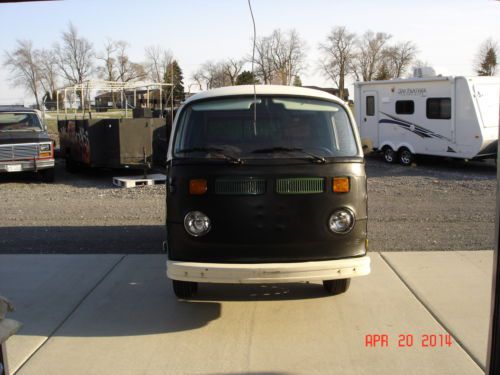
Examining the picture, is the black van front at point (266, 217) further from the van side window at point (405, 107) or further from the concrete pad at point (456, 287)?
the van side window at point (405, 107)

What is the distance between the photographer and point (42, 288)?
5402 mm

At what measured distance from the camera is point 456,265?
5992 millimetres

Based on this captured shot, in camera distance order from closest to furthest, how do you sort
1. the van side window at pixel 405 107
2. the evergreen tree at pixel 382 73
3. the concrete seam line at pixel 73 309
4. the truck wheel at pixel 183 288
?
the concrete seam line at pixel 73 309 → the truck wheel at pixel 183 288 → the van side window at pixel 405 107 → the evergreen tree at pixel 382 73

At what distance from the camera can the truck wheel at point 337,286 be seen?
16.5ft

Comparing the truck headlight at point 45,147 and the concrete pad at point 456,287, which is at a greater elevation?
the truck headlight at point 45,147

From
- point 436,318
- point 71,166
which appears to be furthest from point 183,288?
point 71,166

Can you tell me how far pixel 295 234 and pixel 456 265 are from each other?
106 inches

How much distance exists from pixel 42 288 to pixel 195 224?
7.08 feet

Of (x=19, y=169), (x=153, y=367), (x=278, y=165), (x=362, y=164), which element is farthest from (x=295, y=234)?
(x=19, y=169)

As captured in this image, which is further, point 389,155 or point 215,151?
point 389,155

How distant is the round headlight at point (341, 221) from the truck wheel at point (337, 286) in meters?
0.89

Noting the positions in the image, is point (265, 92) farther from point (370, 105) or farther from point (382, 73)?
point (382, 73)

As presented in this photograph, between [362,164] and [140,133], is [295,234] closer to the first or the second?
[362,164]

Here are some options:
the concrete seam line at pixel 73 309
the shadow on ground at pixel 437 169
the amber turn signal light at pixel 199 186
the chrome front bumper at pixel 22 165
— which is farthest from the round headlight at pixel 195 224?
the shadow on ground at pixel 437 169
